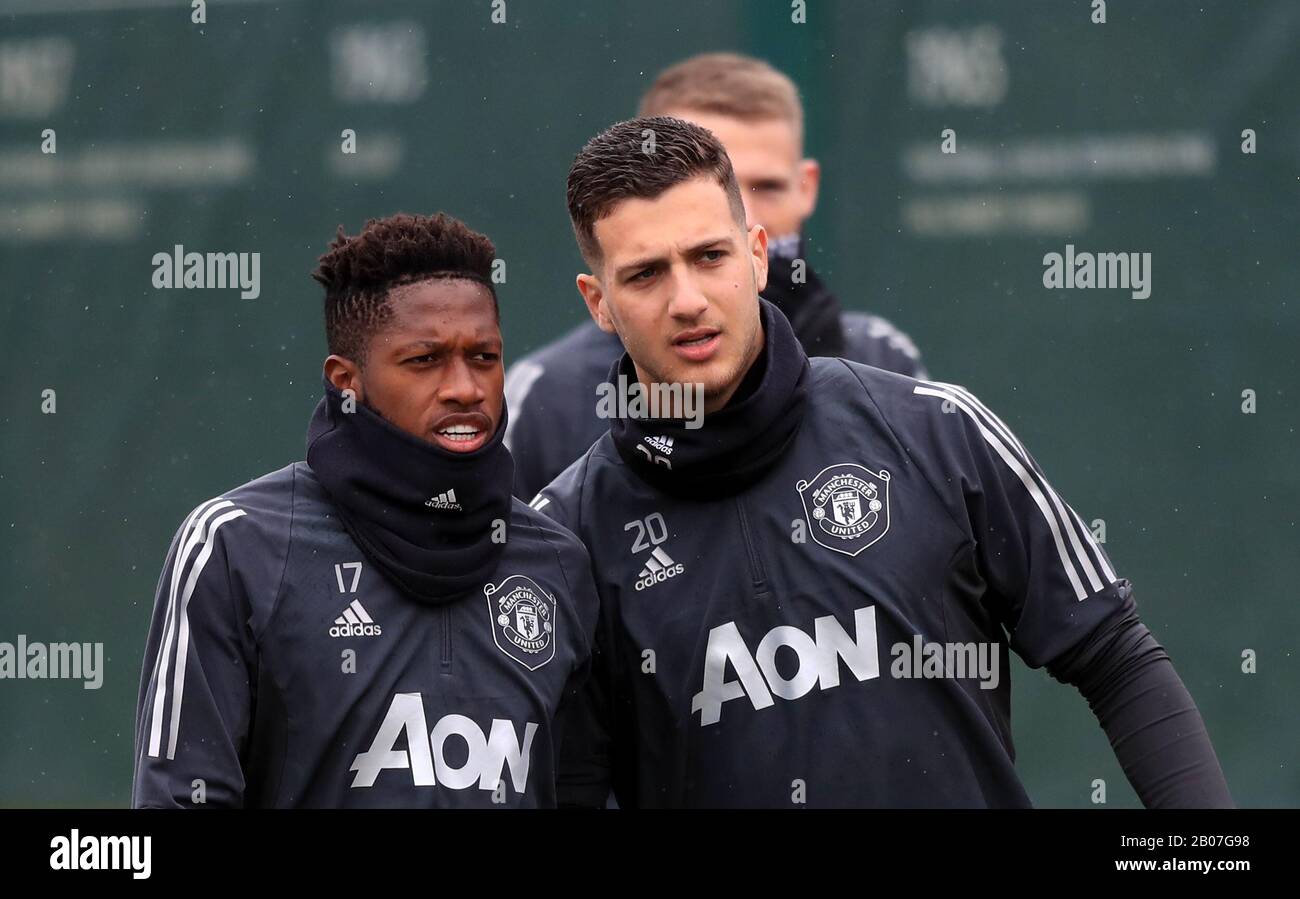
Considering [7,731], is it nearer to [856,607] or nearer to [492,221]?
[492,221]

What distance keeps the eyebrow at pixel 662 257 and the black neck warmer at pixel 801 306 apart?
1466mm

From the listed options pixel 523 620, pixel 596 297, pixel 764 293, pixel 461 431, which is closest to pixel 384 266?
pixel 461 431

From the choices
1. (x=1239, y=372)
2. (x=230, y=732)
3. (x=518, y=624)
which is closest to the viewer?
(x=230, y=732)

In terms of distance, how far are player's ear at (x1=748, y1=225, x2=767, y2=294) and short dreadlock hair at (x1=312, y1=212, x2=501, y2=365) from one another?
52cm

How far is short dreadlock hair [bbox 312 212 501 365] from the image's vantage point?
303cm

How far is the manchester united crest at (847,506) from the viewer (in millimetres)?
3080

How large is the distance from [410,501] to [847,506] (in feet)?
2.69

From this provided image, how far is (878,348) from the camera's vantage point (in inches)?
186

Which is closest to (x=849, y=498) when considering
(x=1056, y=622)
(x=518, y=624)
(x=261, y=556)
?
(x=1056, y=622)

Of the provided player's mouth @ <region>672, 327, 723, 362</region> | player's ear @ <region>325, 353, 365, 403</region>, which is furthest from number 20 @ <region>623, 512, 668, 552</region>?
player's ear @ <region>325, 353, 365, 403</region>

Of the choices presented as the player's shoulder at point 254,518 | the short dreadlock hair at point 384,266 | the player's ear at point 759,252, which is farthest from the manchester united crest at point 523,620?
the player's ear at point 759,252

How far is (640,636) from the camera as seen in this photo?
3098 millimetres

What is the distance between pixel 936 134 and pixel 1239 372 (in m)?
1.36

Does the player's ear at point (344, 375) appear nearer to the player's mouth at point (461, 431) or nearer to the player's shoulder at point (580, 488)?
the player's mouth at point (461, 431)
